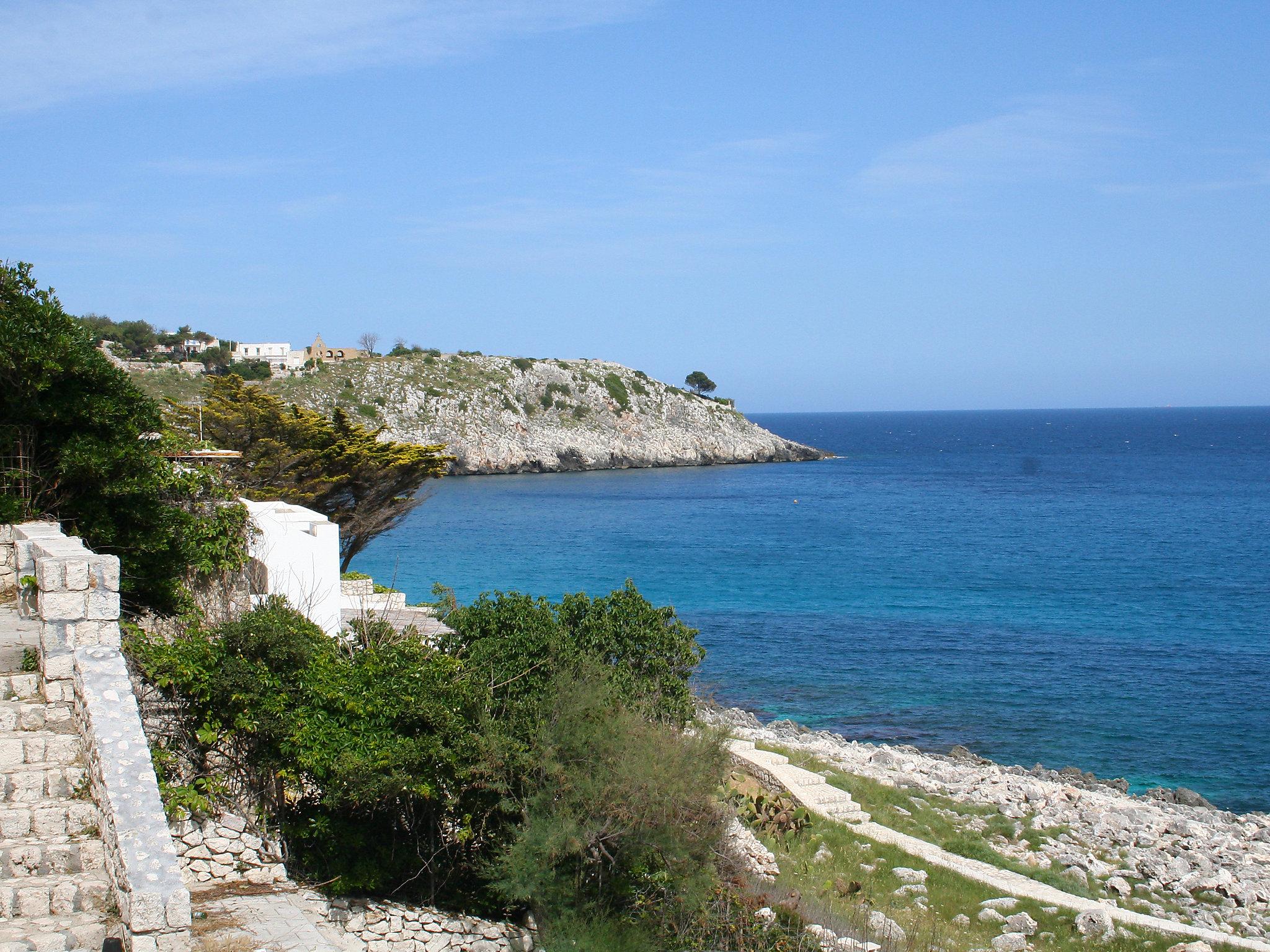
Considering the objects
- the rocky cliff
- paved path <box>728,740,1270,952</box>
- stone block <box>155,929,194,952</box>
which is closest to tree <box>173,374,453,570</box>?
paved path <box>728,740,1270,952</box>

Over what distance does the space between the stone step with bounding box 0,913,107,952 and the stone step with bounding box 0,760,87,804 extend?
1294 mm

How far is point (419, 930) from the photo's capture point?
979 cm

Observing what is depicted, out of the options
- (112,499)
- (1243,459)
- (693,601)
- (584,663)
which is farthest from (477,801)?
(1243,459)

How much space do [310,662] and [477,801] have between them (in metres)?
A: 2.22

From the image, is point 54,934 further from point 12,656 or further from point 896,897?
point 896,897

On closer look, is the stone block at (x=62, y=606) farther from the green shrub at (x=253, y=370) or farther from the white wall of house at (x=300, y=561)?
the green shrub at (x=253, y=370)

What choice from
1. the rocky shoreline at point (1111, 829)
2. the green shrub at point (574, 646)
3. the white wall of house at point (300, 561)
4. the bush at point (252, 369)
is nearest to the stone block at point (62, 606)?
the green shrub at point (574, 646)

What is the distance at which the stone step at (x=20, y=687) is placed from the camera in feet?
29.5

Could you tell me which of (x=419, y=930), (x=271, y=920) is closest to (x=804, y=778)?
(x=419, y=930)

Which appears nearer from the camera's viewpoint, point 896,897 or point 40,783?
point 40,783

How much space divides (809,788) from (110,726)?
37.9 feet

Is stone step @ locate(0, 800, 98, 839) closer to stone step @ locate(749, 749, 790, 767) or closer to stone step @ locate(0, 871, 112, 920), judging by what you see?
stone step @ locate(0, 871, 112, 920)

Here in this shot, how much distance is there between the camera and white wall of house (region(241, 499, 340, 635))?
15.5m

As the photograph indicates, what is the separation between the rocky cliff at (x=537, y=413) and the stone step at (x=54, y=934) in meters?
88.6
